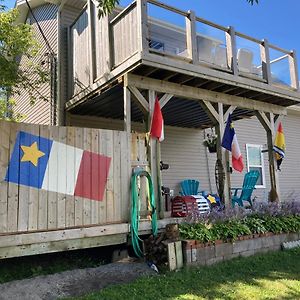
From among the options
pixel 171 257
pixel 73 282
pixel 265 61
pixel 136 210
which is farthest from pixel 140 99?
pixel 265 61

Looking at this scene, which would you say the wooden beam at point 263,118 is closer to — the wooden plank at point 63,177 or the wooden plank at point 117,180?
the wooden plank at point 117,180

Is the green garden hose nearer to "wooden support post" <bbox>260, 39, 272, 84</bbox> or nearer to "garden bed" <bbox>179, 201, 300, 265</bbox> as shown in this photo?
"garden bed" <bbox>179, 201, 300, 265</bbox>

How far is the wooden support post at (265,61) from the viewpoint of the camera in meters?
7.61

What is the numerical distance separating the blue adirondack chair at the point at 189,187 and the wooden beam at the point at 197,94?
2912 mm

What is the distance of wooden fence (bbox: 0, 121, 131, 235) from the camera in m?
4.55

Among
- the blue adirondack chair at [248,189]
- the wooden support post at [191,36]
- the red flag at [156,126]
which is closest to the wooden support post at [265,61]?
the wooden support post at [191,36]

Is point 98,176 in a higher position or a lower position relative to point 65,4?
lower

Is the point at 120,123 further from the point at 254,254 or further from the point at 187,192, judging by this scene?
the point at 254,254

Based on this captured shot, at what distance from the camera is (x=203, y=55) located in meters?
6.88

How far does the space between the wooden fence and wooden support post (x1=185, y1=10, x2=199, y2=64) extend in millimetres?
1905

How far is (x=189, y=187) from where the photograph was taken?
984 centimetres

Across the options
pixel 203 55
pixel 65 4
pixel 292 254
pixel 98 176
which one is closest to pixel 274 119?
pixel 203 55

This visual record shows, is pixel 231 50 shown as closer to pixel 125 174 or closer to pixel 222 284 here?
pixel 125 174

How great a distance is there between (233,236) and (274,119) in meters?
3.77
